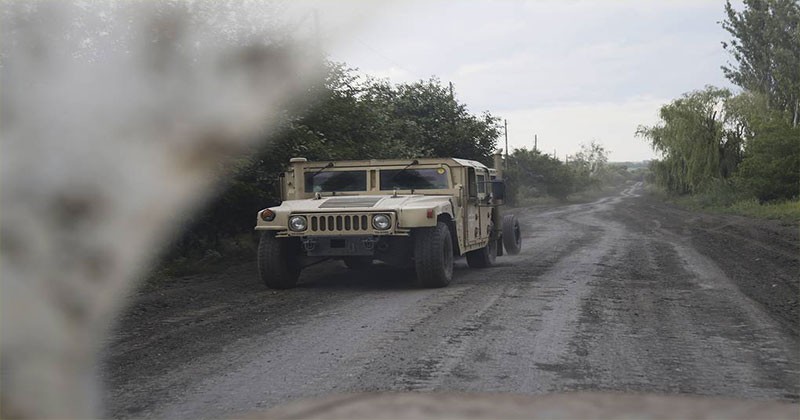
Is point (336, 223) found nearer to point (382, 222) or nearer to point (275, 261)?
point (382, 222)

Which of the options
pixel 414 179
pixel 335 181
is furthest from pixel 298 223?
pixel 414 179

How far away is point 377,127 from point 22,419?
1729cm

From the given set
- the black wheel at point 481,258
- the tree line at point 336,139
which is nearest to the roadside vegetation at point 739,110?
the tree line at point 336,139

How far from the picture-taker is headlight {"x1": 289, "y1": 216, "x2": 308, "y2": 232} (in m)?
9.71

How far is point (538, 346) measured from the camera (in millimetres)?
5949

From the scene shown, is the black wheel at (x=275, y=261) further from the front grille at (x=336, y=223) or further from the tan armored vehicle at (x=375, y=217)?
Answer: the front grille at (x=336, y=223)

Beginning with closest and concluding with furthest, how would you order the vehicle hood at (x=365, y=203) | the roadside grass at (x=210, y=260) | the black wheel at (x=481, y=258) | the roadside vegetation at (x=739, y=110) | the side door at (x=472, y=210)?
the vehicle hood at (x=365, y=203)
the side door at (x=472, y=210)
the roadside grass at (x=210, y=260)
the black wheel at (x=481, y=258)
the roadside vegetation at (x=739, y=110)

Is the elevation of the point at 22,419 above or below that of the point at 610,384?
above

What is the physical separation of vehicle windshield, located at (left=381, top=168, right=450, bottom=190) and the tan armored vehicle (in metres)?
0.01

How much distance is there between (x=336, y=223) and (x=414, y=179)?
6.10 feet

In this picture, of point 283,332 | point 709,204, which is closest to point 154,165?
point 283,332

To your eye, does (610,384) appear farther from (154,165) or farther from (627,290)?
(627,290)

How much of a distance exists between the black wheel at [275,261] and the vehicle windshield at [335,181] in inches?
49.1

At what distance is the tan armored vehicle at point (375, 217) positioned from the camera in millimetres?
9625
